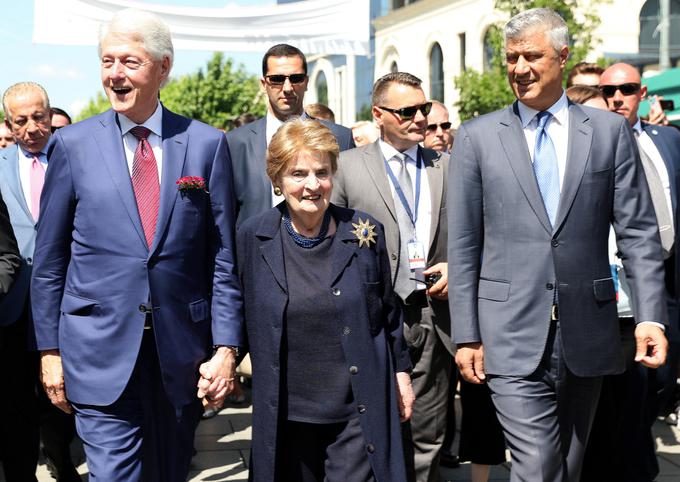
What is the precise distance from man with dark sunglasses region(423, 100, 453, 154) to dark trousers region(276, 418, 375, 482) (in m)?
4.64

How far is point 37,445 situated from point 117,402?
1.82 meters

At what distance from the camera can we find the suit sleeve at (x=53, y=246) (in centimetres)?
401

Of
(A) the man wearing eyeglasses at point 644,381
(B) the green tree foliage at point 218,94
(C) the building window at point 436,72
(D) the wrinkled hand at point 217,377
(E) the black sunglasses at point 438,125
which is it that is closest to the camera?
(D) the wrinkled hand at point 217,377

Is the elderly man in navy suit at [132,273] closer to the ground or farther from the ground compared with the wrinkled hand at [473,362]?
farther from the ground

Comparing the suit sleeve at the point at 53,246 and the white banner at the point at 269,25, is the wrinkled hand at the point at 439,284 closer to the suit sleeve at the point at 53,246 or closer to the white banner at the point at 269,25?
the suit sleeve at the point at 53,246

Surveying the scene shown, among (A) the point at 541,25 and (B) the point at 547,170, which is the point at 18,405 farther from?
(A) the point at 541,25

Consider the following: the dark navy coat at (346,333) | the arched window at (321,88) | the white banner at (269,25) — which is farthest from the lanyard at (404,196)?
the arched window at (321,88)

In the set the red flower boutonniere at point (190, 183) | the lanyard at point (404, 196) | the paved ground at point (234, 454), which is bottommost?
the paved ground at point (234, 454)

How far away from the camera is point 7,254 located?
4.70 m

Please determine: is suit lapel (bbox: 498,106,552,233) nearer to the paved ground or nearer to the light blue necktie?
the light blue necktie

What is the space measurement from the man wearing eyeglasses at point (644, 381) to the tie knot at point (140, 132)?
278 centimetres

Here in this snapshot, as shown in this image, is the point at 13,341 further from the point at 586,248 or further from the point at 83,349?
the point at 586,248

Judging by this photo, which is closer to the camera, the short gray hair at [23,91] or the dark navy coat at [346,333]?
the dark navy coat at [346,333]

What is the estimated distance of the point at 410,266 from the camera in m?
5.22
